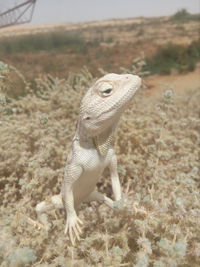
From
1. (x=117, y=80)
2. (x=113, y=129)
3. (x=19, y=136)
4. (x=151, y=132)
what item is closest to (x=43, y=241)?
(x=113, y=129)

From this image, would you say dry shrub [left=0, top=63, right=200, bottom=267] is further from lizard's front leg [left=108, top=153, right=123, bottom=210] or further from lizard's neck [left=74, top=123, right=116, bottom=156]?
lizard's neck [left=74, top=123, right=116, bottom=156]

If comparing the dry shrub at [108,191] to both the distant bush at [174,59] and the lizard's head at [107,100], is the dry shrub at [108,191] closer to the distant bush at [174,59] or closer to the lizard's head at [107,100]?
the lizard's head at [107,100]

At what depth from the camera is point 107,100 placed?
1.46 metres

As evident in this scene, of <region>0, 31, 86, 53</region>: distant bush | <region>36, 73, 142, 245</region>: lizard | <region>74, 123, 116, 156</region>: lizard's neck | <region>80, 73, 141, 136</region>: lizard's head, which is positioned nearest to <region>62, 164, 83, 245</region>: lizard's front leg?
<region>36, 73, 142, 245</region>: lizard

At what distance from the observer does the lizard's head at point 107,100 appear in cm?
145

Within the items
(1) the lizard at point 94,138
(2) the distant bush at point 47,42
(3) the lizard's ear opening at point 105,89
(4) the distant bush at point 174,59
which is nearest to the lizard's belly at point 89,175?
(1) the lizard at point 94,138

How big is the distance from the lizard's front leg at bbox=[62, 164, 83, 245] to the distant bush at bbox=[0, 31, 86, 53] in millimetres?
10799

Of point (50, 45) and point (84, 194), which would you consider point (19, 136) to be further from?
point (50, 45)

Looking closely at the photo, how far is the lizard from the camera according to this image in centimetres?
146

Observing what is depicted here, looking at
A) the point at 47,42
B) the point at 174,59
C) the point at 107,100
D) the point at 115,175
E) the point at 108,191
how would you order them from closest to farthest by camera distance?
the point at 107,100 → the point at 115,175 → the point at 108,191 → the point at 174,59 → the point at 47,42

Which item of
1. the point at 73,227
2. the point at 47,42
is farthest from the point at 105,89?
the point at 47,42

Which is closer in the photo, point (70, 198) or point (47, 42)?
point (70, 198)

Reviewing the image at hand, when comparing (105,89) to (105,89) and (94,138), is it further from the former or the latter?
(94,138)

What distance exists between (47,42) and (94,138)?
15.1m
